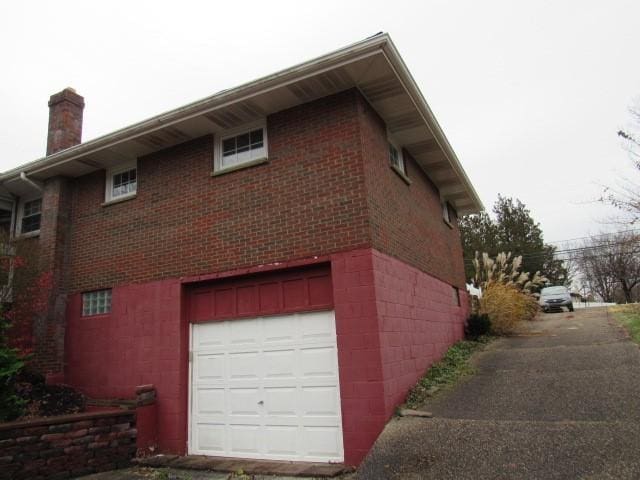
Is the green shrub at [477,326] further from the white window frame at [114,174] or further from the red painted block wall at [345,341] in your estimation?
the white window frame at [114,174]

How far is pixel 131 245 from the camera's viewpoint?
9.16 metres

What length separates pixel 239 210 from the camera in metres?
7.99

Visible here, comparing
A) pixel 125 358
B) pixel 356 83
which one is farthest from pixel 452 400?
pixel 125 358

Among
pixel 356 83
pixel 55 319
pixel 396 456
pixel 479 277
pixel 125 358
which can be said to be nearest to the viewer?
pixel 396 456

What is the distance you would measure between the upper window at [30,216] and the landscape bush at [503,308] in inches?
473

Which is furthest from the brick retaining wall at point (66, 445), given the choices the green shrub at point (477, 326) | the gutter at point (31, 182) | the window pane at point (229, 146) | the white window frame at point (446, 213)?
the white window frame at point (446, 213)

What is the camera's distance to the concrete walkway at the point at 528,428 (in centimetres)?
486

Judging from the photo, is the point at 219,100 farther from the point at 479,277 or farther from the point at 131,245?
the point at 479,277

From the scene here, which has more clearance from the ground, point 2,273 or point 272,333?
point 2,273

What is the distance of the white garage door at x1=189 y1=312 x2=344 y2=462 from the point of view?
6.82 meters

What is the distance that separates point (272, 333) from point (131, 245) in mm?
3621

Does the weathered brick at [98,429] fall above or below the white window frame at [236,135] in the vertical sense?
below

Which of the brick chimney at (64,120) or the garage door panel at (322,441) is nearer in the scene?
the garage door panel at (322,441)

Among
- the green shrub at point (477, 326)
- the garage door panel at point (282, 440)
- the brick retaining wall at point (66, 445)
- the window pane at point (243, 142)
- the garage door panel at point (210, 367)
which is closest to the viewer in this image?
the brick retaining wall at point (66, 445)
